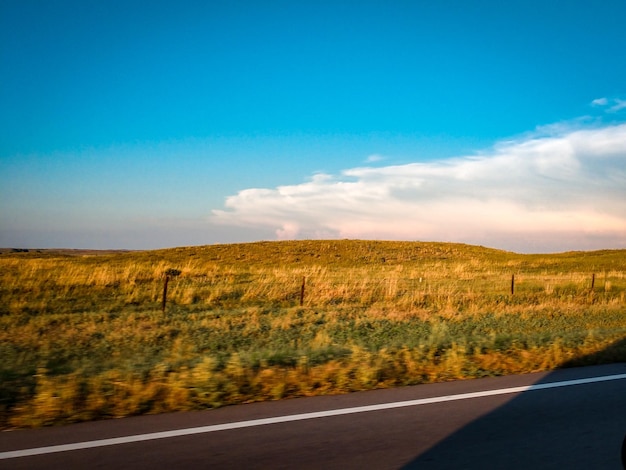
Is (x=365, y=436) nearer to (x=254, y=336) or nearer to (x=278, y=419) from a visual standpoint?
(x=278, y=419)

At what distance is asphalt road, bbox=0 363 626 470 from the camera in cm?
429

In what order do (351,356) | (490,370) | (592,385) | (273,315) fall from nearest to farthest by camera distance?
(592,385), (490,370), (351,356), (273,315)

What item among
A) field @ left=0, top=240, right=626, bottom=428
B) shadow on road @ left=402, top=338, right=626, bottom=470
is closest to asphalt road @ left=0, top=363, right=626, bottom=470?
shadow on road @ left=402, top=338, right=626, bottom=470

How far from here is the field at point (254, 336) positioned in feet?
21.2

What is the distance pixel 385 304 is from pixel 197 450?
55.8ft

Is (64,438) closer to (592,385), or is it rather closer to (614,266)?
(592,385)

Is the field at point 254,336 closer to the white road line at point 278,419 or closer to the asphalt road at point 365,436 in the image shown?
the asphalt road at point 365,436

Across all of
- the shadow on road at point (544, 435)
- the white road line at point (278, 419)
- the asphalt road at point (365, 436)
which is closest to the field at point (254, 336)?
the asphalt road at point (365, 436)

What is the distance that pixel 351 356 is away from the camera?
28.3ft

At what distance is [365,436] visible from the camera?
4.93m

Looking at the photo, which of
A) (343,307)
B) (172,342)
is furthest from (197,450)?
(343,307)

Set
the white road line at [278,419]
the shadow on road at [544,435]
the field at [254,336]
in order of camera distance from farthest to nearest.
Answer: the field at [254,336]
the white road line at [278,419]
the shadow on road at [544,435]

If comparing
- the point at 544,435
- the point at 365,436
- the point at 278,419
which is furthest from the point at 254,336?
the point at 544,435

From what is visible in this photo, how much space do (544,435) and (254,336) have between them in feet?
34.2
